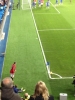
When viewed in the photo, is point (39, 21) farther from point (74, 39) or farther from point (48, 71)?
point (48, 71)

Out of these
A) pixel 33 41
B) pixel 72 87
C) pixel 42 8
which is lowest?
pixel 42 8

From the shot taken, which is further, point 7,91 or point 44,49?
point 44,49

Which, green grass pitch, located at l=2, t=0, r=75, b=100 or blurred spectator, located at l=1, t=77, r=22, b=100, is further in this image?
green grass pitch, located at l=2, t=0, r=75, b=100

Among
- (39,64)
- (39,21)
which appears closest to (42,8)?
(39,21)

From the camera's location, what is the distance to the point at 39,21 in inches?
1182

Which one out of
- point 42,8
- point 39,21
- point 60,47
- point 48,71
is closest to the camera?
point 48,71

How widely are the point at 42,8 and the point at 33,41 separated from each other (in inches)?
721

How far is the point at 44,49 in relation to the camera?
1959 centimetres

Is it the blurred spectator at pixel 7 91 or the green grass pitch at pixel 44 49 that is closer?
the blurred spectator at pixel 7 91

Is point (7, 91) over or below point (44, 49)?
over

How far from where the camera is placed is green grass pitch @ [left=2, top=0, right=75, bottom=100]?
13746mm

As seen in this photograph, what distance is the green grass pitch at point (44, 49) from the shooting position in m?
13.7

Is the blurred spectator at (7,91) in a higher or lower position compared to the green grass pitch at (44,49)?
higher

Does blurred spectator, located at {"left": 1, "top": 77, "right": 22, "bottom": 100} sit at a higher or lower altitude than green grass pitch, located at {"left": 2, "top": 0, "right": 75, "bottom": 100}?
higher
